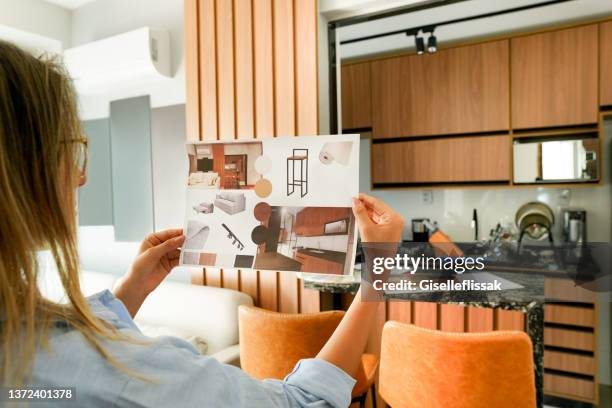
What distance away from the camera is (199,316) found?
98.2 inches

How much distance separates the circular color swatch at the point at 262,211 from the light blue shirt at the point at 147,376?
491 mm

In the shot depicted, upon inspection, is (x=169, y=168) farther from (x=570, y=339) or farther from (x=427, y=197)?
(x=570, y=339)

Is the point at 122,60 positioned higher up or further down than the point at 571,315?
higher up

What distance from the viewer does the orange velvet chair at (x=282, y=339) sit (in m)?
1.55

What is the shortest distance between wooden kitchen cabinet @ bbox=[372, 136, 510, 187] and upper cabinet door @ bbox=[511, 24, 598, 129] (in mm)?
305

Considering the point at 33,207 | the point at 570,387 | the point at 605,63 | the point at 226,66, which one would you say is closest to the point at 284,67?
the point at 226,66

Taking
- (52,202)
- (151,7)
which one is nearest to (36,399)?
(52,202)

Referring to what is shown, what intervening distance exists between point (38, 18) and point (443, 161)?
3729 mm

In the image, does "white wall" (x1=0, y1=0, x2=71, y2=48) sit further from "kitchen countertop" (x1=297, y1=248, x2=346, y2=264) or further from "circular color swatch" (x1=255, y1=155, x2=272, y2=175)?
"kitchen countertop" (x1=297, y1=248, x2=346, y2=264)

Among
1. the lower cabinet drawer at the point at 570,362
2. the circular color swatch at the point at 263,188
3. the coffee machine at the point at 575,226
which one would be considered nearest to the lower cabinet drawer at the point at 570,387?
the lower cabinet drawer at the point at 570,362

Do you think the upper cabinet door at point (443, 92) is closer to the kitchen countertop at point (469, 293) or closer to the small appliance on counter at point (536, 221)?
the small appliance on counter at point (536, 221)

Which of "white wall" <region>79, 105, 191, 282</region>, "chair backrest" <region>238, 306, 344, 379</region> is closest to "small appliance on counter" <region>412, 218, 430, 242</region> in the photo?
"white wall" <region>79, 105, 191, 282</region>

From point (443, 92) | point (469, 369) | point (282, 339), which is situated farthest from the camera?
point (443, 92)

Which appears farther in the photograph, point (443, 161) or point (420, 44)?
point (443, 161)
